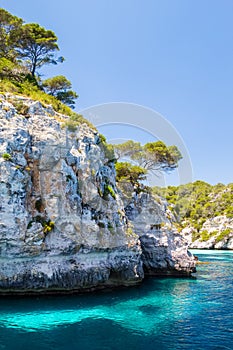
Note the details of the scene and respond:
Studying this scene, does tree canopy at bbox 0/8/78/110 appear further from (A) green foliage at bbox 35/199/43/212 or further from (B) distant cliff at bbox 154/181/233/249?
(B) distant cliff at bbox 154/181/233/249

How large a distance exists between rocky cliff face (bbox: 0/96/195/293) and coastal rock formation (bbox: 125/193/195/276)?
532 centimetres

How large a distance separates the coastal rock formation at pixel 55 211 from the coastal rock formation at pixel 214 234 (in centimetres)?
5301

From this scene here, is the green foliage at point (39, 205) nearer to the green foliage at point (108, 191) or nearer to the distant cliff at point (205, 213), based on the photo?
the green foliage at point (108, 191)

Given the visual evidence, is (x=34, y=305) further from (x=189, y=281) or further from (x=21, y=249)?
(x=189, y=281)

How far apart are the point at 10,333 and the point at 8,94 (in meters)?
16.3

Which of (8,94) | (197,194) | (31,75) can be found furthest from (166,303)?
(197,194)

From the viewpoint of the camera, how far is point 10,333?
12500 mm

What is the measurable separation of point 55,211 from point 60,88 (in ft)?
66.0

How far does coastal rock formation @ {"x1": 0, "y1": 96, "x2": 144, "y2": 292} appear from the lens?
18.0 metres

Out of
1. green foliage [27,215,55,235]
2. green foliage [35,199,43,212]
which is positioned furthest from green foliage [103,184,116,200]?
green foliage [35,199,43,212]

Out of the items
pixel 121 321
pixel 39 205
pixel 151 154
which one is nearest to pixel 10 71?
pixel 39 205

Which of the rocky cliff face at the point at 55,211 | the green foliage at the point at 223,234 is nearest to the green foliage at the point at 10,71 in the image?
the rocky cliff face at the point at 55,211

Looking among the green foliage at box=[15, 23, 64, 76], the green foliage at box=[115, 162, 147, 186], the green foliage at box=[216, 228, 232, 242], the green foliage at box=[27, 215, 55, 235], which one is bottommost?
the green foliage at box=[216, 228, 232, 242]

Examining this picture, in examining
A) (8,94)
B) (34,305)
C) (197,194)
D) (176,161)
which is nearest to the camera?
(34,305)
